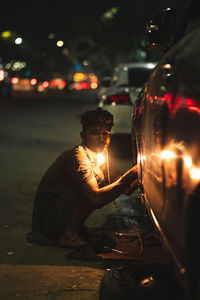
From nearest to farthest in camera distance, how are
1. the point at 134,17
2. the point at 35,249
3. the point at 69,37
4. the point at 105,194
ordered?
1. the point at 105,194
2. the point at 35,249
3. the point at 134,17
4. the point at 69,37

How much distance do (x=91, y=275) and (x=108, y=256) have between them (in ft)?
1.64

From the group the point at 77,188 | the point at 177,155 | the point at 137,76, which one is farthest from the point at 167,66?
the point at 137,76

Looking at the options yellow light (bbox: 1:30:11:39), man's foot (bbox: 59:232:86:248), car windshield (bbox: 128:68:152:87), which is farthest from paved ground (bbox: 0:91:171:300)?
yellow light (bbox: 1:30:11:39)

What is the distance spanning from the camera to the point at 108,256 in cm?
430

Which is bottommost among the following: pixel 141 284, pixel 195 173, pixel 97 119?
pixel 141 284

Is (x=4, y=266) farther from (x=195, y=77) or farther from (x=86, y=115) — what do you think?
(x=195, y=77)

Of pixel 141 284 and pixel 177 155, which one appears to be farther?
pixel 141 284

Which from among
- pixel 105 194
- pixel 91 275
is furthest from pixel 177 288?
pixel 105 194

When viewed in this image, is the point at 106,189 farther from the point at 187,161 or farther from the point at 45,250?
the point at 187,161

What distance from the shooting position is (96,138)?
4293 mm

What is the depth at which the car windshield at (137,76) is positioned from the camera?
10.0 metres

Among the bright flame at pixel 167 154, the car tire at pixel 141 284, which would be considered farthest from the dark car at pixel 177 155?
the car tire at pixel 141 284

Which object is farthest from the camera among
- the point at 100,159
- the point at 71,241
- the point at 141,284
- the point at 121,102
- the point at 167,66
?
the point at 121,102

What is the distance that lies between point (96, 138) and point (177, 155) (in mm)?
2000
